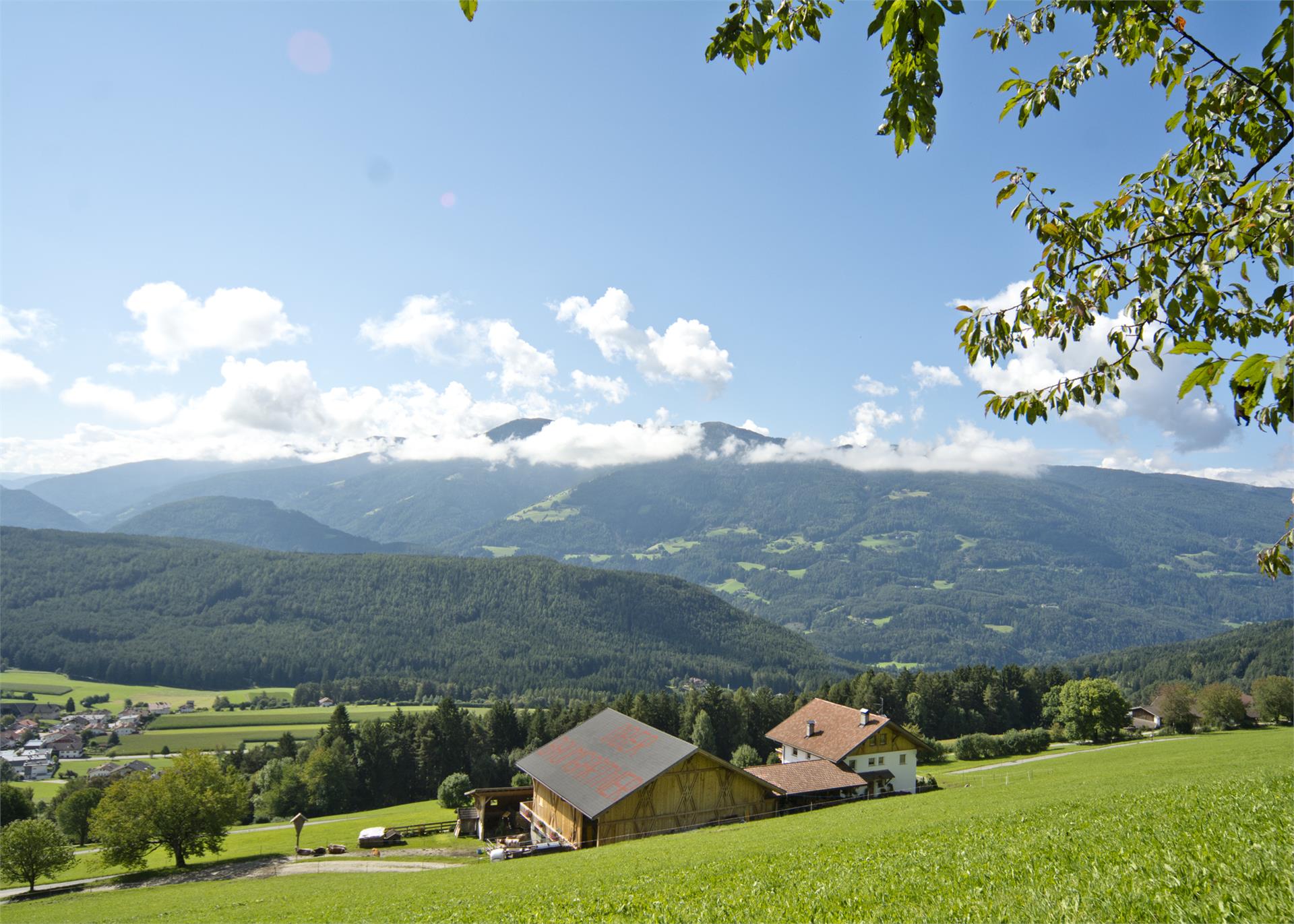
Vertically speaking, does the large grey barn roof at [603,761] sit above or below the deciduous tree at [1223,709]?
above

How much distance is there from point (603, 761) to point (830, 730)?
963 inches

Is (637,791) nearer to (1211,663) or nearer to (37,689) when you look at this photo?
(1211,663)

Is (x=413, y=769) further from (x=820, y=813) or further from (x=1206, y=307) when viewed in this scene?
(x=1206, y=307)

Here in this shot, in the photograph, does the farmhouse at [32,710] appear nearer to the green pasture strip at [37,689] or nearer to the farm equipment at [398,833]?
the green pasture strip at [37,689]

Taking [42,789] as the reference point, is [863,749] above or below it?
above

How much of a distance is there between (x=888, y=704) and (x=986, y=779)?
127 ft

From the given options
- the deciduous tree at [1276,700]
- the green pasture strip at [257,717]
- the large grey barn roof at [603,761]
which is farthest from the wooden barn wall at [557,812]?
the green pasture strip at [257,717]

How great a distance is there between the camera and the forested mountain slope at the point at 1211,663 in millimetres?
142625

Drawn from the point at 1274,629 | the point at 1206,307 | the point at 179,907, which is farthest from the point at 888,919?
the point at 1274,629

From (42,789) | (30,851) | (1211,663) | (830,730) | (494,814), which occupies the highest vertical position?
(830,730)

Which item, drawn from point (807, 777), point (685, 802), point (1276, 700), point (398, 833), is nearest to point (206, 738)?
point (398, 833)

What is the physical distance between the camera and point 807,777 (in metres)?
43.3

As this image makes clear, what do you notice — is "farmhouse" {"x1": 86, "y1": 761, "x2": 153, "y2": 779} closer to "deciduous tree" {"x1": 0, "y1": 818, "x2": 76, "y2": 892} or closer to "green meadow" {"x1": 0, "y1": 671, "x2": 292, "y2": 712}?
"deciduous tree" {"x1": 0, "y1": 818, "x2": 76, "y2": 892}

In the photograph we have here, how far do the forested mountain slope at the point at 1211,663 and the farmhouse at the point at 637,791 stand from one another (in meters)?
131
